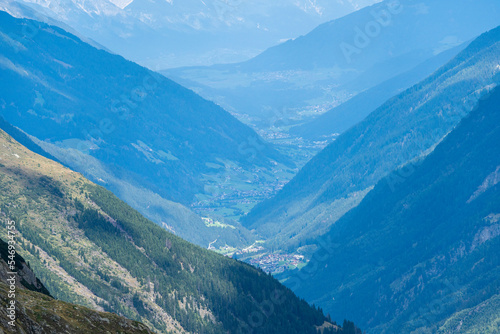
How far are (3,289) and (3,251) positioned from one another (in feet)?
164

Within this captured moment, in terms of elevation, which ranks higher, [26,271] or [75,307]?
[26,271]

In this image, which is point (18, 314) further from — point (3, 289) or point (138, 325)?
point (138, 325)

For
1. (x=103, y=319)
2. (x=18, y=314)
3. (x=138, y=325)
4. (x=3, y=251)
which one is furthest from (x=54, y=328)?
(x=3, y=251)

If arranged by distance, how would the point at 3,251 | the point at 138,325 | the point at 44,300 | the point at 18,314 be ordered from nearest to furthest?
the point at 18,314
the point at 44,300
the point at 138,325
the point at 3,251

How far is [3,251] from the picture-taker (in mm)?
148875

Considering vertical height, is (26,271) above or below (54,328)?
above

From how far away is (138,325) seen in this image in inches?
4766

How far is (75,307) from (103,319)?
4754mm

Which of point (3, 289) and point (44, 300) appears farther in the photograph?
point (44, 300)

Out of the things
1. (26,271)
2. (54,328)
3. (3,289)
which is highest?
(26,271)

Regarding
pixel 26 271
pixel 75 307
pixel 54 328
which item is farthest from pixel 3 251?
pixel 54 328

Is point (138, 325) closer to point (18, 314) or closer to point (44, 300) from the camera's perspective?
point (44, 300)

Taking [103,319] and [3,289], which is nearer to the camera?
[3,289]

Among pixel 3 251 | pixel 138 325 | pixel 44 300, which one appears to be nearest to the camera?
pixel 44 300
